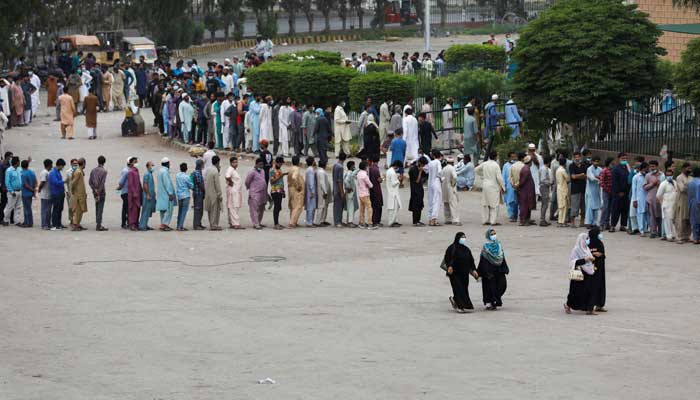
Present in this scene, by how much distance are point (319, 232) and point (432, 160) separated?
2613 mm

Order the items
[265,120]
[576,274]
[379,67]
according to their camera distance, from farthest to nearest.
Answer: [379,67]
[265,120]
[576,274]

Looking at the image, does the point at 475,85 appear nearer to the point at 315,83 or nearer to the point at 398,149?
the point at 315,83

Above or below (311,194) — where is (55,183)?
above

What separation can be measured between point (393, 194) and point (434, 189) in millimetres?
787

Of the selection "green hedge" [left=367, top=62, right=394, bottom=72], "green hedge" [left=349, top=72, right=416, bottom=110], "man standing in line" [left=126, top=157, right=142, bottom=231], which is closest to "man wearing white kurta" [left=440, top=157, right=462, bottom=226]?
"man standing in line" [left=126, top=157, right=142, bottom=231]

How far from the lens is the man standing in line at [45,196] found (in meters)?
22.5

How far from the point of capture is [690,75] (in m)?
23.5

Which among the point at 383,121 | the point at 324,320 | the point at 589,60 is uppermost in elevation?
the point at 589,60

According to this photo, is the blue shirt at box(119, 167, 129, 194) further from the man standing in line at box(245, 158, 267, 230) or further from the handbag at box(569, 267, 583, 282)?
the handbag at box(569, 267, 583, 282)

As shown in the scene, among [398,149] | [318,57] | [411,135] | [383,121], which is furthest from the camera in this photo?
[318,57]

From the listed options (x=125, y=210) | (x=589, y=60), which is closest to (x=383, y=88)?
(x=589, y=60)

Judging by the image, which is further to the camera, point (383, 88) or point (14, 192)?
point (383, 88)

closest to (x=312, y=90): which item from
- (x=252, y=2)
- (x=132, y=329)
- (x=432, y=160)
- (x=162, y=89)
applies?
(x=162, y=89)

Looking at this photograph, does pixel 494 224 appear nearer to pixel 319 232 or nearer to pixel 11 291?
pixel 319 232
